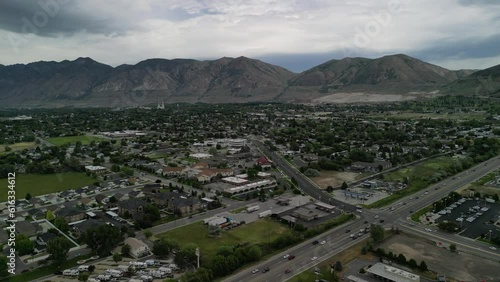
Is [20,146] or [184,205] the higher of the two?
[20,146]

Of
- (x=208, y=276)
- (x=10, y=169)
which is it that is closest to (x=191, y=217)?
(x=208, y=276)

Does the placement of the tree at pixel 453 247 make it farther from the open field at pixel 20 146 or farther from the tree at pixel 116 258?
the open field at pixel 20 146

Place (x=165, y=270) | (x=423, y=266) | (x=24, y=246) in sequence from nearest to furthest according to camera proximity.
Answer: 1. (x=165, y=270)
2. (x=423, y=266)
3. (x=24, y=246)

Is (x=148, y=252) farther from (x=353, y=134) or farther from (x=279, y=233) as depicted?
(x=353, y=134)

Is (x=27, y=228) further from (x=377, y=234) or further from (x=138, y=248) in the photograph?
(x=377, y=234)

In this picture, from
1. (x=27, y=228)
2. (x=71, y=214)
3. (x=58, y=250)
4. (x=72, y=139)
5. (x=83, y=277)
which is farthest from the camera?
(x=72, y=139)

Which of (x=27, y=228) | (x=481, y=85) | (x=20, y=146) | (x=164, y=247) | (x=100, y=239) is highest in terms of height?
(x=481, y=85)

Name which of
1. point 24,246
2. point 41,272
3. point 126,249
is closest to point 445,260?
point 126,249

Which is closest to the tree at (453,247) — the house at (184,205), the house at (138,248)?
the house at (184,205)
